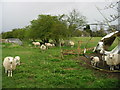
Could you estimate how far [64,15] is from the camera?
33938 mm

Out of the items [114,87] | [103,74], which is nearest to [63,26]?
[103,74]

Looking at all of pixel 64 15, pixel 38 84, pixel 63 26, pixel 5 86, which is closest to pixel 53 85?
pixel 38 84

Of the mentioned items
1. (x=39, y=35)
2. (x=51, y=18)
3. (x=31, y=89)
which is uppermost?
(x=51, y=18)

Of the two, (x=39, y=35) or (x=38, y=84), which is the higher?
(x=39, y=35)

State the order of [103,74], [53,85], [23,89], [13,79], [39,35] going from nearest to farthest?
[23,89] → [53,85] → [13,79] → [103,74] → [39,35]

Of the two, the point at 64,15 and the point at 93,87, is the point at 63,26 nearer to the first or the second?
the point at 64,15

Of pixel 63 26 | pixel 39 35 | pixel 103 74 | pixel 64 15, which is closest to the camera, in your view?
pixel 103 74

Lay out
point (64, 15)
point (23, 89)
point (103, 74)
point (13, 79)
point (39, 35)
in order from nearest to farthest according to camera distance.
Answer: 1. point (23, 89)
2. point (13, 79)
3. point (103, 74)
4. point (39, 35)
5. point (64, 15)

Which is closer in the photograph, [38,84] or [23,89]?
[23,89]

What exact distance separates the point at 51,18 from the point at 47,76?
939 inches

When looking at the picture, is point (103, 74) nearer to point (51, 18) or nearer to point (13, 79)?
point (13, 79)

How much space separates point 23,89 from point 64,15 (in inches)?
1161

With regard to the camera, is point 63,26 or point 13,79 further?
point 63,26

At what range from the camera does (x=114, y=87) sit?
20.0 ft
